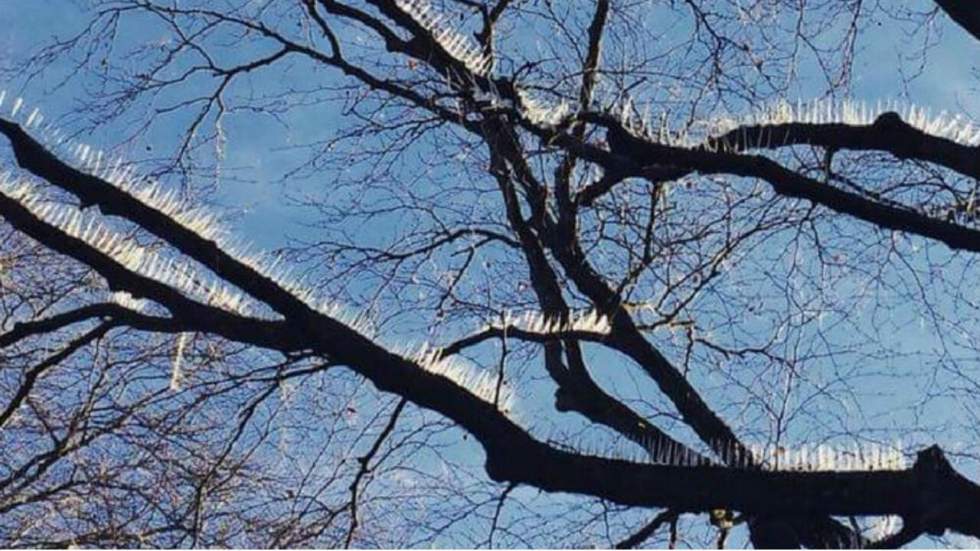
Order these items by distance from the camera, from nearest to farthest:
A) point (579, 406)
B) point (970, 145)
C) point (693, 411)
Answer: point (970, 145) → point (693, 411) → point (579, 406)

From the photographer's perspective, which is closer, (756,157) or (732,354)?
(756,157)

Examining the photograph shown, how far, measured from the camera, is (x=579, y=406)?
7469 mm

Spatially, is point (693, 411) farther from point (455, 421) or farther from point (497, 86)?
point (455, 421)

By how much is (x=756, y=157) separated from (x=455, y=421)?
4.61 ft

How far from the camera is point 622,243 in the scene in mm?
7195

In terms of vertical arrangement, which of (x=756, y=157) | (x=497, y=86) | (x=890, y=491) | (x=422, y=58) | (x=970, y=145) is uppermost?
(x=422, y=58)

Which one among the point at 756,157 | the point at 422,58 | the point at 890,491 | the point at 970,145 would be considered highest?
the point at 422,58

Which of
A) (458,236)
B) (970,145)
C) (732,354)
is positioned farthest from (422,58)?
(970,145)

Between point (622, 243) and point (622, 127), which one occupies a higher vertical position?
point (622, 243)

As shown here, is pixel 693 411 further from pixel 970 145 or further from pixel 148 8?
pixel 148 8

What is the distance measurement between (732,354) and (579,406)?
876 millimetres

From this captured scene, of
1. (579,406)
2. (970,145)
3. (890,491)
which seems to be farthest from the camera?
(579,406)

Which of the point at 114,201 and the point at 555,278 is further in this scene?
the point at 555,278

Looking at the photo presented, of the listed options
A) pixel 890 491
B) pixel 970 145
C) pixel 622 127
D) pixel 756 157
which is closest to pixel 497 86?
pixel 622 127
